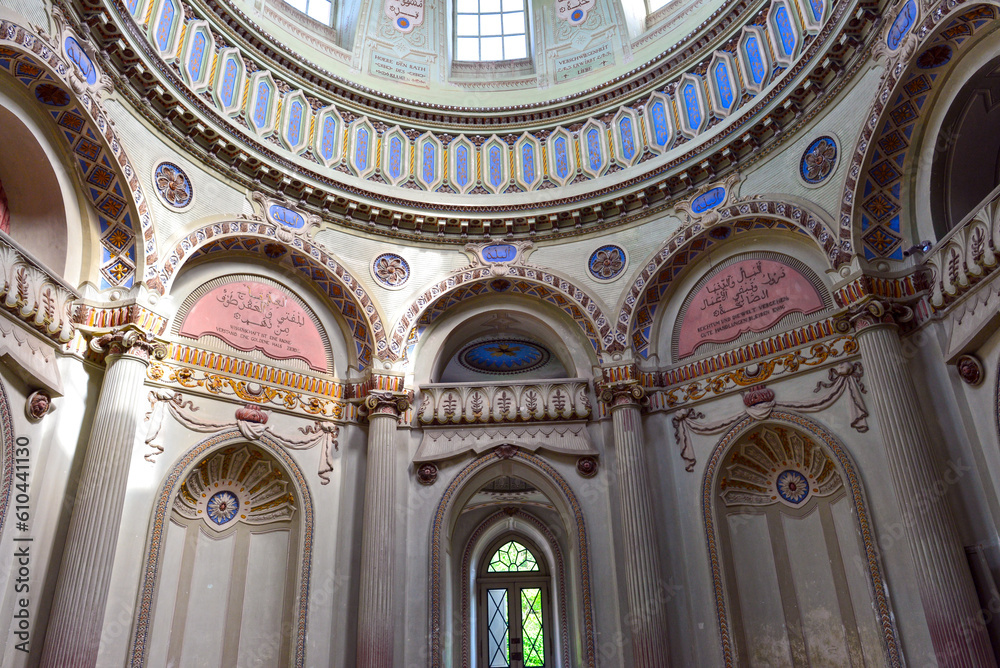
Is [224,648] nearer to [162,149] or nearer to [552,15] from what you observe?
[162,149]

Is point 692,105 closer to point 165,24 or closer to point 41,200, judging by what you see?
point 165,24

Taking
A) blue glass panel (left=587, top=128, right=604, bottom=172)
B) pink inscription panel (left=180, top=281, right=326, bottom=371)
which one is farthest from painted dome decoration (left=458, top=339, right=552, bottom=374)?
blue glass panel (left=587, top=128, right=604, bottom=172)

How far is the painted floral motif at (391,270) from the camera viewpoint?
14250 mm

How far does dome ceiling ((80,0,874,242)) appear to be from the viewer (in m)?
12.1

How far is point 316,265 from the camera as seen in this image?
13484 mm

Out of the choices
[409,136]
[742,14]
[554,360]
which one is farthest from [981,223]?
[409,136]

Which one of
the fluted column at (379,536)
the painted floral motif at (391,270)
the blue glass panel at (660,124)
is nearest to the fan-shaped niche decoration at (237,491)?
the fluted column at (379,536)

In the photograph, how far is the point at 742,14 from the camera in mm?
13609

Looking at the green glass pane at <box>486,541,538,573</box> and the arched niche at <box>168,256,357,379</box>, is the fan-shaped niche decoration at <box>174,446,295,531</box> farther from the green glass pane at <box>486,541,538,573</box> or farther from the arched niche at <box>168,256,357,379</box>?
the green glass pane at <box>486,541,538,573</box>

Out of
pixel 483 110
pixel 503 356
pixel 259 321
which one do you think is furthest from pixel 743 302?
pixel 259 321

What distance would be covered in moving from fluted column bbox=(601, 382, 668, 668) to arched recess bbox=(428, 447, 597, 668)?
0.75 m

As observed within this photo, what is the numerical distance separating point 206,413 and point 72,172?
14.6 ft

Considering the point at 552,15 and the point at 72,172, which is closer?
the point at 72,172

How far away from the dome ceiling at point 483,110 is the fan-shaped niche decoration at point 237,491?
17.0ft
